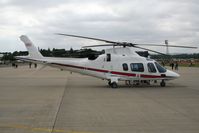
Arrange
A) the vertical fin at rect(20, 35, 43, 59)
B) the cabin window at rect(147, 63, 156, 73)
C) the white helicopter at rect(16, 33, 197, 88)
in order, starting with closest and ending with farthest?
the white helicopter at rect(16, 33, 197, 88), the cabin window at rect(147, 63, 156, 73), the vertical fin at rect(20, 35, 43, 59)

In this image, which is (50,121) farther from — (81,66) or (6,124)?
(81,66)

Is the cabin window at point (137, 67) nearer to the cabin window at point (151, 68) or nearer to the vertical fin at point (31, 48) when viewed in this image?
the cabin window at point (151, 68)

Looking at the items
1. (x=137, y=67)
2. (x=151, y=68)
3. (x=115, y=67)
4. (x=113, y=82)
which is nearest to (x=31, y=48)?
(x=115, y=67)

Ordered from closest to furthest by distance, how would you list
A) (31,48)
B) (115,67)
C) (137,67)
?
(115,67) → (137,67) → (31,48)

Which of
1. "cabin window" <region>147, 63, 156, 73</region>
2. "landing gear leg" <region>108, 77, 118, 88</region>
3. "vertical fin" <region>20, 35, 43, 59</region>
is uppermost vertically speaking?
"vertical fin" <region>20, 35, 43, 59</region>

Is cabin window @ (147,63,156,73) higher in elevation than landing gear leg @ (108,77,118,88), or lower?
higher

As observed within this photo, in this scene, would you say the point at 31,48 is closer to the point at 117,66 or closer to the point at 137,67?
the point at 117,66

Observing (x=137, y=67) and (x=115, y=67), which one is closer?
(x=115, y=67)

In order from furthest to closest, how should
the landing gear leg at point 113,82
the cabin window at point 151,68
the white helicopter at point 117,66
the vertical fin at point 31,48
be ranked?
1. the vertical fin at point 31,48
2. the cabin window at point 151,68
3. the white helicopter at point 117,66
4. the landing gear leg at point 113,82

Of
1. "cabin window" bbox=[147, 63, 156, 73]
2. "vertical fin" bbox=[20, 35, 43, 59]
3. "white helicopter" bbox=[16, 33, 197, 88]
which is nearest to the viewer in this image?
"white helicopter" bbox=[16, 33, 197, 88]

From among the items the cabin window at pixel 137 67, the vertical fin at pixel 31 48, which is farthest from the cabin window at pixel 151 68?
the vertical fin at pixel 31 48

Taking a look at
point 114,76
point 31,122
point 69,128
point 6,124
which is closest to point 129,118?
point 69,128

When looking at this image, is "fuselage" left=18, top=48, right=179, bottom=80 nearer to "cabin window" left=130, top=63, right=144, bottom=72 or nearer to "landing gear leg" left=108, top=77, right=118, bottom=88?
"cabin window" left=130, top=63, right=144, bottom=72

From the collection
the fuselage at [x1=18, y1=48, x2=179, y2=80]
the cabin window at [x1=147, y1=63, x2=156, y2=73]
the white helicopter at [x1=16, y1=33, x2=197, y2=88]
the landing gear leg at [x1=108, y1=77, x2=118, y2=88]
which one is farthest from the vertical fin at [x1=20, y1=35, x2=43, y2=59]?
the cabin window at [x1=147, y1=63, x2=156, y2=73]
